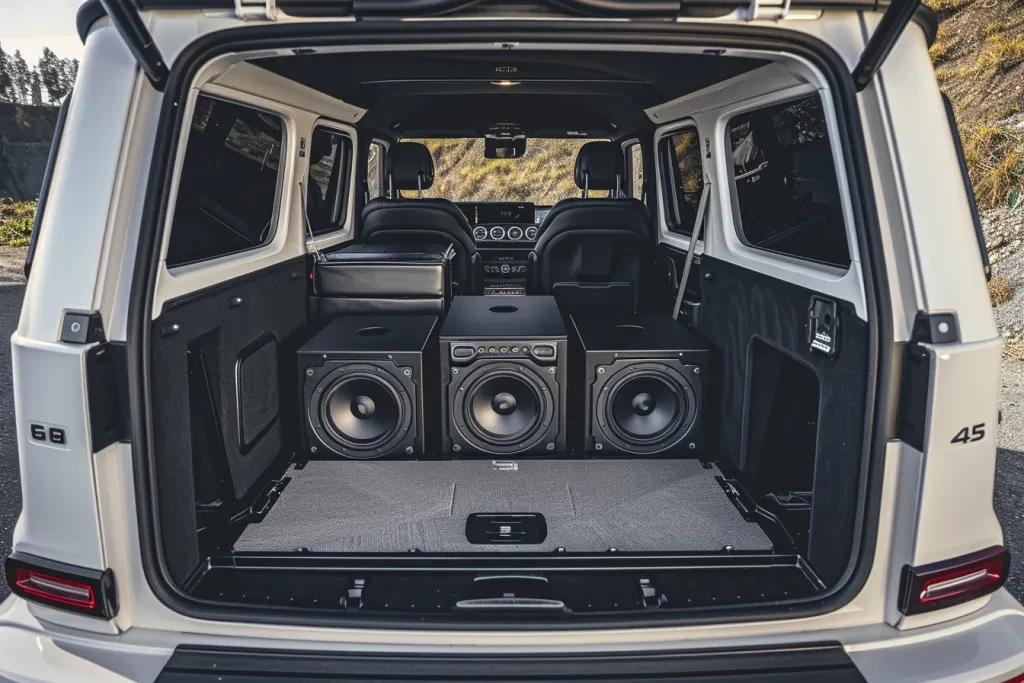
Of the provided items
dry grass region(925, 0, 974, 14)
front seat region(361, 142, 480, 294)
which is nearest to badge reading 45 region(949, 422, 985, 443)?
front seat region(361, 142, 480, 294)

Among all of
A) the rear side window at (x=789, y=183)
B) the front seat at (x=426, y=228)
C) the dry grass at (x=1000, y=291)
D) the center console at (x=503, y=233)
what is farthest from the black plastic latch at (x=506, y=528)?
the dry grass at (x=1000, y=291)

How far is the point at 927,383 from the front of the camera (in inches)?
64.6

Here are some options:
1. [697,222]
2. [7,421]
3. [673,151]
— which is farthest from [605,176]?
[7,421]

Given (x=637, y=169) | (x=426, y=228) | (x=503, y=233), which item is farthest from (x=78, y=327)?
(x=503, y=233)

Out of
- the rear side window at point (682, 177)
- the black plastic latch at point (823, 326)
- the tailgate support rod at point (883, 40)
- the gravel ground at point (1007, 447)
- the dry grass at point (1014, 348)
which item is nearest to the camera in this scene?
the tailgate support rod at point (883, 40)

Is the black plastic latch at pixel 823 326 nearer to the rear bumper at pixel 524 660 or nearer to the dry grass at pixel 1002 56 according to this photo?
the rear bumper at pixel 524 660

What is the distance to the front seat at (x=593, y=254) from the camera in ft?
15.7

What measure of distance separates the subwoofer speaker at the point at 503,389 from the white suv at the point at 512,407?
0.05ft

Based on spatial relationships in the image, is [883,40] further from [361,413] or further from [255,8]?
[361,413]

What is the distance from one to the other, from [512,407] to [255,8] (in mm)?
2105

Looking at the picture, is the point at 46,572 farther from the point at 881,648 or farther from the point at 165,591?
the point at 881,648

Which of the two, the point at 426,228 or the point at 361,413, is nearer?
the point at 361,413

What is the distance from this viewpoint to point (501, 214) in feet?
25.1

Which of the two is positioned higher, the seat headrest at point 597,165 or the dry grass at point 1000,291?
the seat headrest at point 597,165
